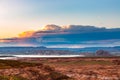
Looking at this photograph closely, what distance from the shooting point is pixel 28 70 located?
5269 cm

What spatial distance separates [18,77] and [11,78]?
4.70 ft

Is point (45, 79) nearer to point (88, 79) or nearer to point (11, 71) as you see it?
point (11, 71)

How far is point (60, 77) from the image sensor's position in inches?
2258

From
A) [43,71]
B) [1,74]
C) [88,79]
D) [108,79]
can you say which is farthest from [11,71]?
[108,79]

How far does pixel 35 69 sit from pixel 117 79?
38557 millimetres

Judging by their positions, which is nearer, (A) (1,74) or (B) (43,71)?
(A) (1,74)

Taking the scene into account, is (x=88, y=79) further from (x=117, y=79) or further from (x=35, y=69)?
(x=35, y=69)

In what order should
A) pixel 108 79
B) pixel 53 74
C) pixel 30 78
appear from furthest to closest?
pixel 108 79, pixel 53 74, pixel 30 78

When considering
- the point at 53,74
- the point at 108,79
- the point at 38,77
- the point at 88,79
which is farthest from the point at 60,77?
the point at 108,79

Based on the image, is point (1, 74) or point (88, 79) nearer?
point (1, 74)

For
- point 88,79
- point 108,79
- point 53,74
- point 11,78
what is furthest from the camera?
point 108,79

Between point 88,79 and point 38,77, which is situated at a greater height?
point 38,77

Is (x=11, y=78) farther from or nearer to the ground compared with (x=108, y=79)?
farther from the ground

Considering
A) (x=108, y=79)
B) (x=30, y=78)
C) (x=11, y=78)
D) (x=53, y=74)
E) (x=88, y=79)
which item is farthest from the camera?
(x=108, y=79)
